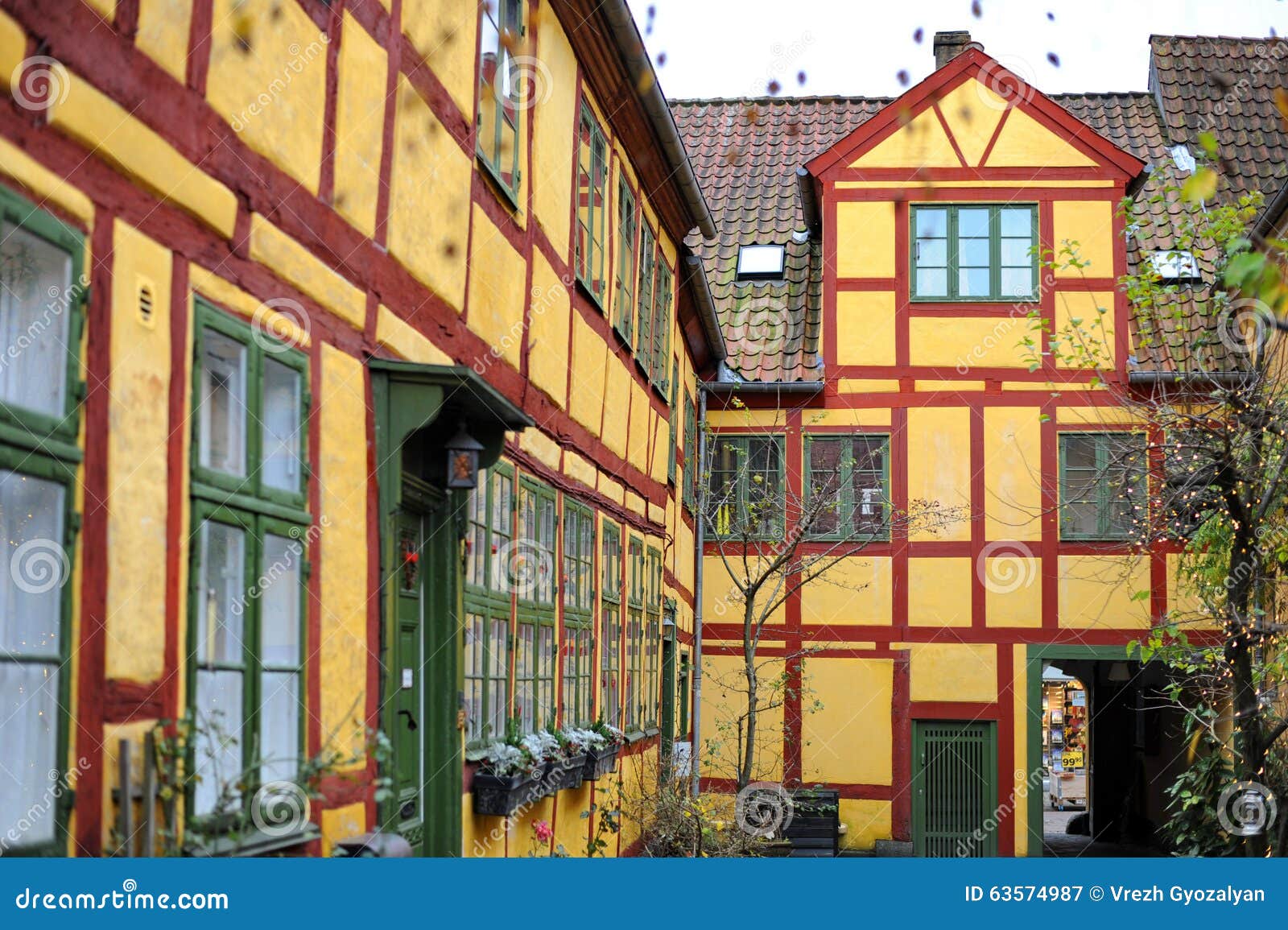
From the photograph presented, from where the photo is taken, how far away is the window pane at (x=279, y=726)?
529 centimetres

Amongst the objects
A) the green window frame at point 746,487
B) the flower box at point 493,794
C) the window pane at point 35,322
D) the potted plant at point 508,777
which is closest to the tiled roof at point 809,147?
the green window frame at point 746,487

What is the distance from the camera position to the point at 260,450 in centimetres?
532

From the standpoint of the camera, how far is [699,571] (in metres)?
18.7

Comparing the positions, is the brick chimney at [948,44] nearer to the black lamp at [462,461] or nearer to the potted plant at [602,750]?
the potted plant at [602,750]

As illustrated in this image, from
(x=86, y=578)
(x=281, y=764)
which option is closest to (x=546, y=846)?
(x=281, y=764)

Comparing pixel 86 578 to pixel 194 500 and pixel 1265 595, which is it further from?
pixel 1265 595

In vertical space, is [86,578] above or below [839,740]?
above

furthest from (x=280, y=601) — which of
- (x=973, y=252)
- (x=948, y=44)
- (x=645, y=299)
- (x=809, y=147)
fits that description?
(x=809, y=147)

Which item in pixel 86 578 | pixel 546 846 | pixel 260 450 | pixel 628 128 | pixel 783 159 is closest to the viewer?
pixel 86 578

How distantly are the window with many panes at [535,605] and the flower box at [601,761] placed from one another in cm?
53

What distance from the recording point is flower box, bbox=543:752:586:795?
932cm

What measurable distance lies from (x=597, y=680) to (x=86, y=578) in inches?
310

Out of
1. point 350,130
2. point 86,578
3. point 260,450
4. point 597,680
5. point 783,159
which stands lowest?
point 597,680

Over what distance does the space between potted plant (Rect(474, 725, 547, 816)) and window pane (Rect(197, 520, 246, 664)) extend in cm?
308
